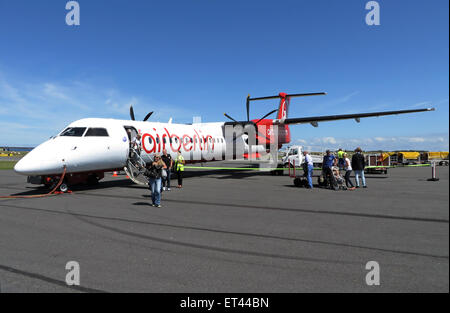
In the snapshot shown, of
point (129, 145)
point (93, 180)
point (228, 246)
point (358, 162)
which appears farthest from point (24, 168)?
point (358, 162)

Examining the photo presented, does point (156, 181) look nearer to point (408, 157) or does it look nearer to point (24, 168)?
point (24, 168)

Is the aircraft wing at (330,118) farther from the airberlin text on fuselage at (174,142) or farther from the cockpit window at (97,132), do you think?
the cockpit window at (97,132)

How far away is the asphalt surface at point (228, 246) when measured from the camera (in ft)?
12.0

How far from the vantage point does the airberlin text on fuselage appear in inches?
573

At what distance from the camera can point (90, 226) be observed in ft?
21.9

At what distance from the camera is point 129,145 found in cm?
1346

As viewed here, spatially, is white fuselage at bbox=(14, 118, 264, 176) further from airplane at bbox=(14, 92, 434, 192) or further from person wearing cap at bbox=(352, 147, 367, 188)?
person wearing cap at bbox=(352, 147, 367, 188)

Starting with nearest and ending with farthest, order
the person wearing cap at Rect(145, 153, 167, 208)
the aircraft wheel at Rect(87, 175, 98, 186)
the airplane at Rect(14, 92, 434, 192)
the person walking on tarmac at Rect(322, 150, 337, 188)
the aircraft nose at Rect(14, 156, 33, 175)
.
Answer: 1. the person wearing cap at Rect(145, 153, 167, 208)
2. the aircraft nose at Rect(14, 156, 33, 175)
3. the airplane at Rect(14, 92, 434, 192)
4. the person walking on tarmac at Rect(322, 150, 337, 188)
5. the aircraft wheel at Rect(87, 175, 98, 186)

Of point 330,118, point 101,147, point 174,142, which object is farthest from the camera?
point 330,118

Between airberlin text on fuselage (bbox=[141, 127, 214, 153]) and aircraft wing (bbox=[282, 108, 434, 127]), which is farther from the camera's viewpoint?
aircraft wing (bbox=[282, 108, 434, 127])

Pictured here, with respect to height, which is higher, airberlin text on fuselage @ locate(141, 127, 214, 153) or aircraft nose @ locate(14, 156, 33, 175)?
airberlin text on fuselage @ locate(141, 127, 214, 153)

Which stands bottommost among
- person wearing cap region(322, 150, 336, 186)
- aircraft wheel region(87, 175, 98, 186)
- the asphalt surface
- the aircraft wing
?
the asphalt surface

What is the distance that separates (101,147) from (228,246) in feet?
29.3

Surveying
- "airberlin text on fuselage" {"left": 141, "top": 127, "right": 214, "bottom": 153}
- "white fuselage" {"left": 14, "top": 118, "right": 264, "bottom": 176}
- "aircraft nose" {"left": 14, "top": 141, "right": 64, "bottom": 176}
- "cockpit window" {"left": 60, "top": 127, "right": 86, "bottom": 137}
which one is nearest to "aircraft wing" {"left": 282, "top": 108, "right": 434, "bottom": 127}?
"airberlin text on fuselage" {"left": 141, "top": 127, "right": 214, "bottom": 153}
